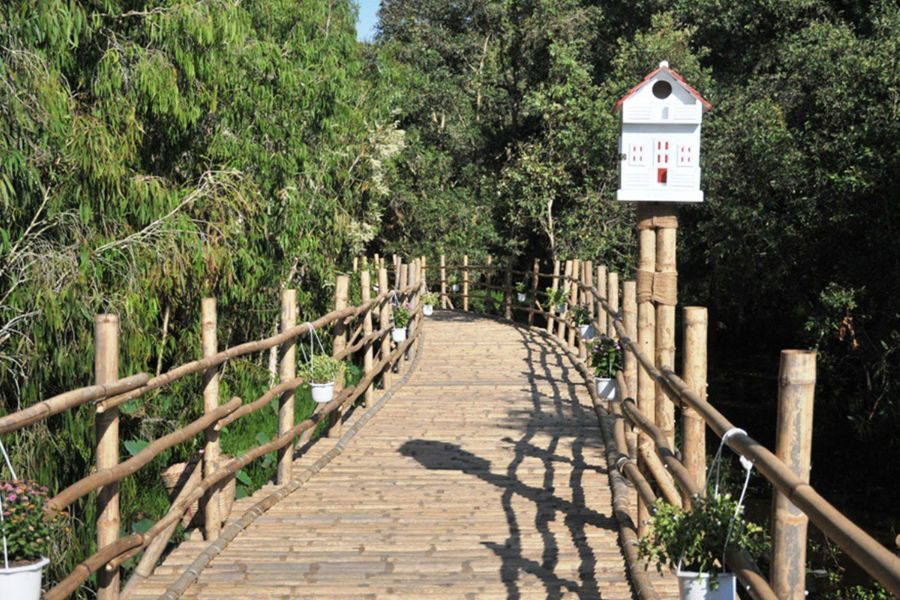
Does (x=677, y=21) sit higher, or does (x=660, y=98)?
(x=677, y=21)

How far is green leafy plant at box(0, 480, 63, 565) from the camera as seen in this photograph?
10.1ft

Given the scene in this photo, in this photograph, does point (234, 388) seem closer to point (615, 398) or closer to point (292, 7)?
point (615, 398)

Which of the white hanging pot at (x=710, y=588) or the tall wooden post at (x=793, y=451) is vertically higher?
the tall wooden post at (x=793, y=451)

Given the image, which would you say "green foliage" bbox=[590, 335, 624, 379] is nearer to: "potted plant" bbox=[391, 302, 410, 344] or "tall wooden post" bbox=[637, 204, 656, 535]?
"tall wooden post" bbox=[637, 204, 656, 535]

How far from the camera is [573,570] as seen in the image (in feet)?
15.6

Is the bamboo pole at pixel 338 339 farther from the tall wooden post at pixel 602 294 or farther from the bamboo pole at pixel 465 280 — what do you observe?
the bamboo pole at pixel 465 280

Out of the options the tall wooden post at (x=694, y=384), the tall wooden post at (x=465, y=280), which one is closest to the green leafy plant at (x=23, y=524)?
the tall wooden post at (x=694, y=384)

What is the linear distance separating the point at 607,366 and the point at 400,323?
13.9 feet

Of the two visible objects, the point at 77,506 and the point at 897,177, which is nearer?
the point at 77,506

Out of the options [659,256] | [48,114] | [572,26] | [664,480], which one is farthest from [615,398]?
[572,26]

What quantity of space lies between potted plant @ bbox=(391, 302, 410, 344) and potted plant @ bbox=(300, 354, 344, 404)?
13.4ft

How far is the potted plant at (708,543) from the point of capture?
10.2 feet

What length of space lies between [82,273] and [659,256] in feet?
10.5

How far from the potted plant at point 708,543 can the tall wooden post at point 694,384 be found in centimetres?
73
